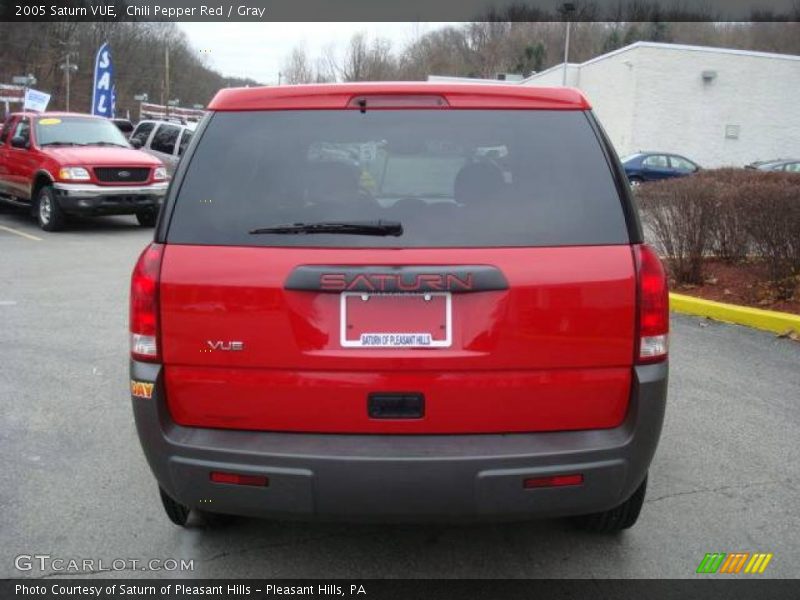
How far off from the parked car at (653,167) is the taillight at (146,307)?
79.5ft

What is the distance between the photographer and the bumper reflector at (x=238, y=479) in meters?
2.49

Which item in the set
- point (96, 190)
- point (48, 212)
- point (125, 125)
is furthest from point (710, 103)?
point (48, 212)

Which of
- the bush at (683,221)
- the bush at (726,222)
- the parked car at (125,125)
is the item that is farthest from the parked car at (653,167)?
the bush at (683,221)

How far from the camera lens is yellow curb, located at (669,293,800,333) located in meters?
A: 6.75

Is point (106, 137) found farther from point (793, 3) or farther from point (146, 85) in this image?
point (146, 85)

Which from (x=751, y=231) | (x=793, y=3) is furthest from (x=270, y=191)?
(x=793, y=3)

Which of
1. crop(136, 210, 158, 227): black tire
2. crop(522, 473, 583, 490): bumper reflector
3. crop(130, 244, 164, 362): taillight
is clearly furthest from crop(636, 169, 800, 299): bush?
crop(136, 210, 158, 227): black tire

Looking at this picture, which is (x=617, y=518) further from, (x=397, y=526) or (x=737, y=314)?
(x=737, y=314)

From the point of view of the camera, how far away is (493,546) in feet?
10.5

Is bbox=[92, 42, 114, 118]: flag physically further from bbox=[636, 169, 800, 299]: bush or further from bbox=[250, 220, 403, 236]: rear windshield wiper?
bbox=[250, 220, 403, 236]: rear windshield wiper

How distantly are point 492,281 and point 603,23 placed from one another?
85.7 metres

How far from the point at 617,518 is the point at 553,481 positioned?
852 millimetres

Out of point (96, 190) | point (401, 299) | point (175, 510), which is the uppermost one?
point (401, 299)

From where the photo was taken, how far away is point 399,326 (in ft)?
8.11
